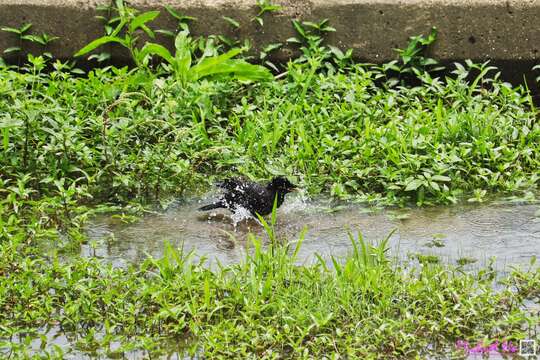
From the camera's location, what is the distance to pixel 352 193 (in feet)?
21.0

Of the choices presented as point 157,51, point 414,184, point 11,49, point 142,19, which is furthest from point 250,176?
point 11,49

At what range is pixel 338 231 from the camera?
5809 millimetres

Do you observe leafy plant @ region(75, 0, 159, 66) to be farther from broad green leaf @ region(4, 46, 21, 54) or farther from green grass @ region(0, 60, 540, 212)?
broad green leaf @ region(4, 46, 21, 54)

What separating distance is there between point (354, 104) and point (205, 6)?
1590 millimetres

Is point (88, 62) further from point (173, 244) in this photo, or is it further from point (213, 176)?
point (173, 244)

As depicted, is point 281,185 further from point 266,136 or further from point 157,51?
point 157,51

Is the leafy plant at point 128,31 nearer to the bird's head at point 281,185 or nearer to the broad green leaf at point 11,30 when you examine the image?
the broad green leaf at point 11,30

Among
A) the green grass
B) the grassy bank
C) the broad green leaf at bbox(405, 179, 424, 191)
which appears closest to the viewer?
the grassy bank

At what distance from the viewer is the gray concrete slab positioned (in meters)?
7.86

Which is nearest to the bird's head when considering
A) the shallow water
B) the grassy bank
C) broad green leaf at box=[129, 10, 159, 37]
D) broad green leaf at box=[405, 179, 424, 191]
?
the shallow water

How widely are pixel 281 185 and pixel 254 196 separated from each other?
18 cm

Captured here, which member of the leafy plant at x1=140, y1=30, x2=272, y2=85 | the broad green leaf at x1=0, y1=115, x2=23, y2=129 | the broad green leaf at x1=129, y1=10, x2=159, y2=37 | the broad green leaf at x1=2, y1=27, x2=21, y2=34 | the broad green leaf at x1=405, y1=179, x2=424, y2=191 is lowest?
the broad green leaf at x1=405, y1=179, x2=424, y2=191

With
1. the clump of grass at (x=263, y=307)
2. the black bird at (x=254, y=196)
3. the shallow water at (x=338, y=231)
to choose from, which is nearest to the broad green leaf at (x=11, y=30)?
the shallow water at (x=338, y=231)

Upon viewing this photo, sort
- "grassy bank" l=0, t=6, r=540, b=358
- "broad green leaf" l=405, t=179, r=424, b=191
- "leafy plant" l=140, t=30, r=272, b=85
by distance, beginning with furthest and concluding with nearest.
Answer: "leafy plant" l=140, t=30, r=272, b=85
"broad green leaf" l=405, t=179, r=424, b=191
"grassy bank" l=0, t=6, r=540, b=358
